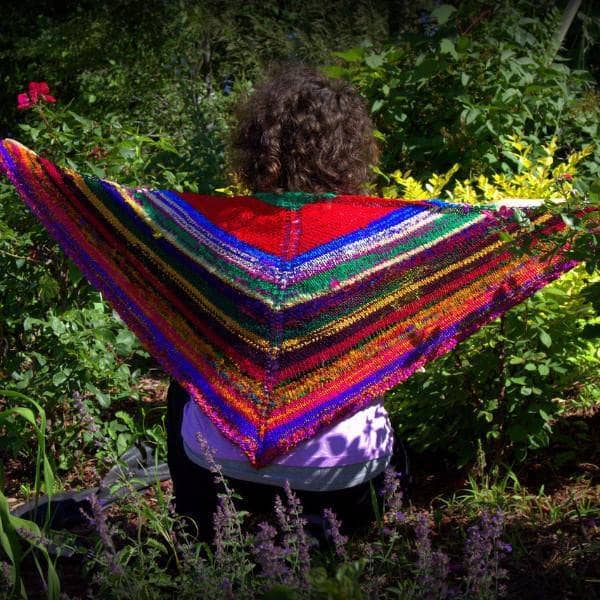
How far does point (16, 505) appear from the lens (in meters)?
2.75

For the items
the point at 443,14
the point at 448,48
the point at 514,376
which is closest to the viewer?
the point at 514,376

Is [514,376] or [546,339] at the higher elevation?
[546,339]

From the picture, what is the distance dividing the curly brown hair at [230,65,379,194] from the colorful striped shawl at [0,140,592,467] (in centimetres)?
9

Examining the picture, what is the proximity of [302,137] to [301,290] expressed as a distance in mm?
406

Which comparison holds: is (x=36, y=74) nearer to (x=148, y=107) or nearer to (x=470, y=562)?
(x=148, y=107)

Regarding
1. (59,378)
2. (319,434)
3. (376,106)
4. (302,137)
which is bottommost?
(59,378)

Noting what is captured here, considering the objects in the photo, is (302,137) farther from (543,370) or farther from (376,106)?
(376,106)

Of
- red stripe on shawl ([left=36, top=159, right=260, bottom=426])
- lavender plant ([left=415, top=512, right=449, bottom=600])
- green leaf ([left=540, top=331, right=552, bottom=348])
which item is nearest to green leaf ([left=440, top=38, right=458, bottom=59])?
green leaf ([left=540, top=331, right=552, bottom=348])

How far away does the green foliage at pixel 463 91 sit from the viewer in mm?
3167

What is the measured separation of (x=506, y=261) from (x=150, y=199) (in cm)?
97

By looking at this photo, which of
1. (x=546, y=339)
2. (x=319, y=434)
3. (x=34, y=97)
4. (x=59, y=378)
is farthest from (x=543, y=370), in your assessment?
(x=34, y=97)

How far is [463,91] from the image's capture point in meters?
3.19

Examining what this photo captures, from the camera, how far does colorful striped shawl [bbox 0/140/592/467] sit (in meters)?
2.01

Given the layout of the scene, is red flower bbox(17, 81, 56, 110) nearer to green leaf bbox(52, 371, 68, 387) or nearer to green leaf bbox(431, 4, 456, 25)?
green leaf bbox(52, 371, 68, 387)
